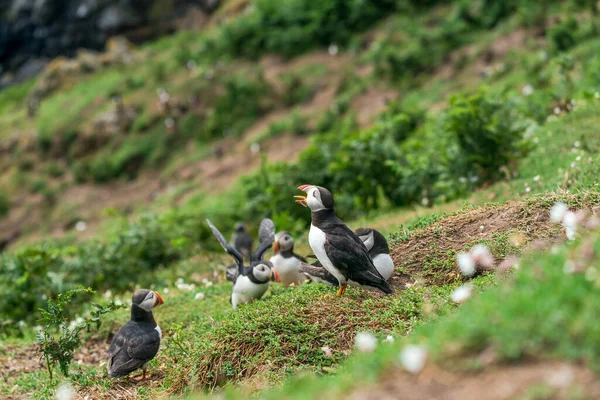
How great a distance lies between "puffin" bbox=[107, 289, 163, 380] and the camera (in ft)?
21.7

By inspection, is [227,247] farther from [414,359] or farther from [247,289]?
[414,359]

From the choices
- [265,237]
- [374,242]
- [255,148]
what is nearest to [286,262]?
[265,237]

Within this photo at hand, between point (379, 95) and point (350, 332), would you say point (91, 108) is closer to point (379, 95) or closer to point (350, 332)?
point (379, 95)

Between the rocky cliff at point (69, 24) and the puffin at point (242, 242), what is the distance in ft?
80.3

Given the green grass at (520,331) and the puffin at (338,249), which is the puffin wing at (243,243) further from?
the green grass at (520,331)

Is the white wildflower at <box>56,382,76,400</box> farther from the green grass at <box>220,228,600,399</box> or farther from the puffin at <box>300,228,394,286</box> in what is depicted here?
the green grass at <box>220,228,600,399</box>

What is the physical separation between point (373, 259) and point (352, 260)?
0.60 metres

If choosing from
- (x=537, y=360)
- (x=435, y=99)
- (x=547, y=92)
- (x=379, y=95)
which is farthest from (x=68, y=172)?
(x=537, y=360)

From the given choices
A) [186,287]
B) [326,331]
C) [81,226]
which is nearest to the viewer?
[326,331]

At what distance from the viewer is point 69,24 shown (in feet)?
131

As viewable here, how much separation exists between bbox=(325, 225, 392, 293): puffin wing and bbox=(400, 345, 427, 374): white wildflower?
2.80 metres

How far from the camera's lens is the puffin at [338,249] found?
6391 millimetres

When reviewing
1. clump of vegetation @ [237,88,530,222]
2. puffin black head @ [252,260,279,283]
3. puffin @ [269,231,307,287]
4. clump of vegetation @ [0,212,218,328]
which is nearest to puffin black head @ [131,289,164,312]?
puffin black head @ [252,260,279,283]

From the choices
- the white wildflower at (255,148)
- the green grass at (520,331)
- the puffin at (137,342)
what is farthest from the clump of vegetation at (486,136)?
the white wildflower at (255,148)
